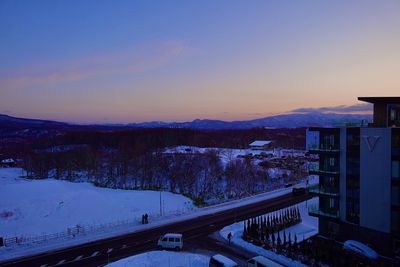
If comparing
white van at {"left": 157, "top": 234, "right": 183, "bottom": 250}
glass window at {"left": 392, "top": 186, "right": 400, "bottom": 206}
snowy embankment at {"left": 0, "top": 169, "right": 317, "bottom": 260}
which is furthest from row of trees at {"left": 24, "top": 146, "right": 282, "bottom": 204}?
glass window at {"left": 392, "top": 186, "right": 400, "bottom": 206}

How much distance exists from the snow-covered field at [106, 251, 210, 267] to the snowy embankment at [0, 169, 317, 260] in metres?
6.01

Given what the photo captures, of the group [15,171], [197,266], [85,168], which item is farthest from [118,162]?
[197,266]

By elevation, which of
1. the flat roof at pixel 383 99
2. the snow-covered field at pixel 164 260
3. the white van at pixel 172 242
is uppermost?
the flat roof at pixel 383 99

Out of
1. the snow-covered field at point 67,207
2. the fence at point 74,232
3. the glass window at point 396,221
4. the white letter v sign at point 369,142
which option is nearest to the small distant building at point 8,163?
the snow-covered field at point 67,207

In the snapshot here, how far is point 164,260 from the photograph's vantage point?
67.9 ft

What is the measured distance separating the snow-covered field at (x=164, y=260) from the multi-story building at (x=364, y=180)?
9.47 meters

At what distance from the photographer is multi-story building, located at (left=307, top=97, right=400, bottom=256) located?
20344 millimetres

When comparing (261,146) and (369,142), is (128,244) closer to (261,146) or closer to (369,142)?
(369,142)

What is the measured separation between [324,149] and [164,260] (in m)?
13.1

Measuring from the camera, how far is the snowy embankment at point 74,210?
2600 centimetres

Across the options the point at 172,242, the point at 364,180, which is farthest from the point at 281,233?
the point at 172,242

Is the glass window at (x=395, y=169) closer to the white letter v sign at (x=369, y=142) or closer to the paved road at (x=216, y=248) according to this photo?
the white letter v sign at (x=369, y=142)

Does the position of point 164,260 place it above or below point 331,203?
below

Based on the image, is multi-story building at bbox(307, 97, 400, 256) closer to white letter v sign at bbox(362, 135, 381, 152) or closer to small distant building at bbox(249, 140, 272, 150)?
white letter v sign at bbox(362, 135, 381, 152)
